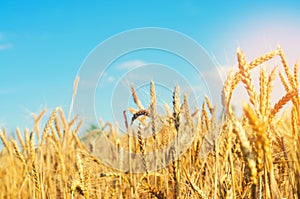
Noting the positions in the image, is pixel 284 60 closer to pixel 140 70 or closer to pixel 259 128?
pixel 259 128

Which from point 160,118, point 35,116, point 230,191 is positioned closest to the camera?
point 230,191

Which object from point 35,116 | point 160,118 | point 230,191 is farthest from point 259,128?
point 35,116

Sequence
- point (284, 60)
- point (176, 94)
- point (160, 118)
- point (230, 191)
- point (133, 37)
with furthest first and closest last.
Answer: point (133, 37)
point (160, 118)
point (284, 60)
point (176, 94)
point (230, 191)

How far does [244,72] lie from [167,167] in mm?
1202

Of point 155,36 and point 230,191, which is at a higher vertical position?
point 155,36

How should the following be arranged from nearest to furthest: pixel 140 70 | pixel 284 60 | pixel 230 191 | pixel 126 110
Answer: pixel 230 191
pixel 284 60
pixel 126 110
pixel 140 70

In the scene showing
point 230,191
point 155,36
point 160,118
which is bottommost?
point 230,191

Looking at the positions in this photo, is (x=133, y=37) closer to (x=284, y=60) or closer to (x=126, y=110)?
(x=126, y=110)

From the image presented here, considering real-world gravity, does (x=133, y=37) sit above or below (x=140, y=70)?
above

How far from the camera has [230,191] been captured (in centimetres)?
129

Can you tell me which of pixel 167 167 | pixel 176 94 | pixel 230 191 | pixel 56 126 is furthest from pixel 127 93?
pixel 230 191

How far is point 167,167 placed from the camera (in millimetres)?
Answer: 2154

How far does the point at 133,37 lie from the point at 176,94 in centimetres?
139

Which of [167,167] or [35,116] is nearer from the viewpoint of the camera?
[167,167]
